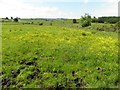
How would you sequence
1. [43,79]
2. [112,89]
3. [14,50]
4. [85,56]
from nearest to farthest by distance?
1. [112,89]
2. [43,79]
3. [85,56]
4. [14,50]

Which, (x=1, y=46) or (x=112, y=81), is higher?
(x=1, y=46)

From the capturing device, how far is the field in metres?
24.8

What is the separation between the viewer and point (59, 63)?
27.8 meters

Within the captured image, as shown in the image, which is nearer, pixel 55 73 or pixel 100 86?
pixel 100 86

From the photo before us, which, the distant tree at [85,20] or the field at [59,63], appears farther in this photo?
the distant tree at [85,20]

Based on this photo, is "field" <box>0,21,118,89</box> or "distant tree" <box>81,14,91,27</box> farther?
"distant tree" <box>81,14,91,27</box>

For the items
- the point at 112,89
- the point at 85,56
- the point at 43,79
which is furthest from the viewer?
the point at 85,56

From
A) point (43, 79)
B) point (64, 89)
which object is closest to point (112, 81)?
point (64, 89)

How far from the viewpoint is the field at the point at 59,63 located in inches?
975

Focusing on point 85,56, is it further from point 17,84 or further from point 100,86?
point 17,84

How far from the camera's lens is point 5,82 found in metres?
25.7

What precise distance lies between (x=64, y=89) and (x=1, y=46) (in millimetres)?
12952

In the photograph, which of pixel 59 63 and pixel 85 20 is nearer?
pixel 59 63

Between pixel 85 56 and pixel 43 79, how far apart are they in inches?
230
